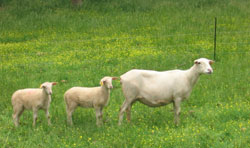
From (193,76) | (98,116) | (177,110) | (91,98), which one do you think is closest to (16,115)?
(91,98)

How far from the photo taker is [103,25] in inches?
904

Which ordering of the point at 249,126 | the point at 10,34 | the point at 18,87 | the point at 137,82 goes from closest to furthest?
1. the point at 249,126
2. the point at 137,82
3. the point at 18,87
4. the point at 10,34

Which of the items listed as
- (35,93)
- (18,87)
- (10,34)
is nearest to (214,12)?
(10,34)

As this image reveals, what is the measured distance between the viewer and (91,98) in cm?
1066

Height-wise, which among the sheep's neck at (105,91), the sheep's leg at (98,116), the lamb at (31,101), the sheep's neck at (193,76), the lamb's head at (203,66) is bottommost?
the sheep's leg at (98,116)

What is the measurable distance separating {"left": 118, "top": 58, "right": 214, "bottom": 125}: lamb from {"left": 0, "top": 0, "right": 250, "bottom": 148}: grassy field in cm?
52

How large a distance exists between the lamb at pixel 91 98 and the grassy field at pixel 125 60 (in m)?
0.36

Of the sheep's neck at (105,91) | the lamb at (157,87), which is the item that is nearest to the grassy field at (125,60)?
the lamb at (157,87)

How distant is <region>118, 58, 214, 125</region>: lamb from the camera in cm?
1045

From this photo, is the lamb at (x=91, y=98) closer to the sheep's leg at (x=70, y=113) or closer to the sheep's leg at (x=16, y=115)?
the sheep's leg at (x=70, y=113)

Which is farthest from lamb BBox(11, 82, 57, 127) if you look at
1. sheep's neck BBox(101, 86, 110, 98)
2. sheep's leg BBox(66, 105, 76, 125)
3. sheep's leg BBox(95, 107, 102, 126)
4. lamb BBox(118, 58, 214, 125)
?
lamb BBox(118, 58, 214, 125)

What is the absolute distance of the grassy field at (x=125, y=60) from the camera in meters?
9.68

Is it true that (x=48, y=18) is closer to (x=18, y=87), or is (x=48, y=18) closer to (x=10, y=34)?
(x=10, y=34)

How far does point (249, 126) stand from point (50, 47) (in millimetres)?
12003
